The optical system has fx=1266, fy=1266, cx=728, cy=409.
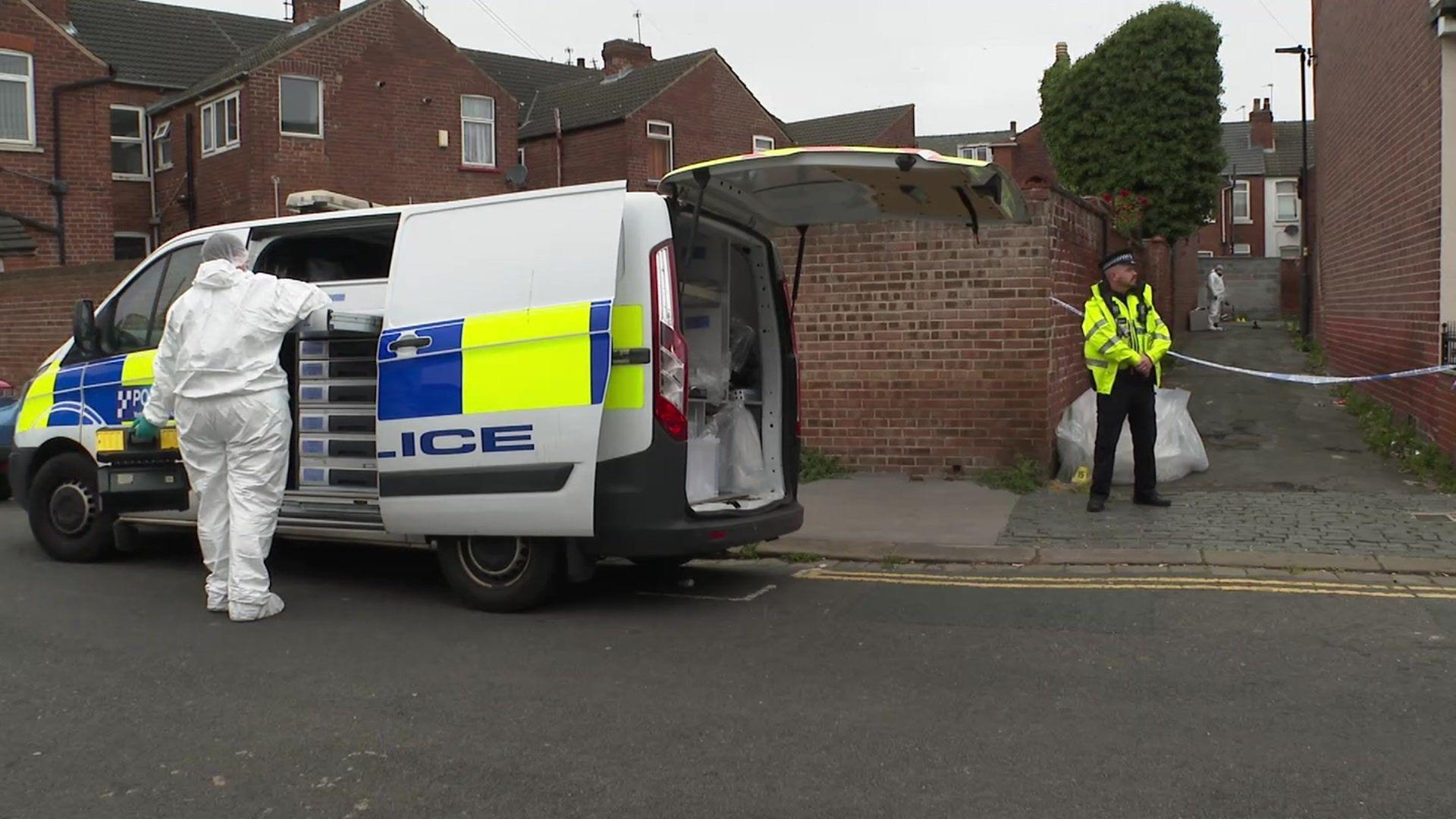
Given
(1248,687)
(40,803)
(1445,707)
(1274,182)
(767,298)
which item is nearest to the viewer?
(40,803)

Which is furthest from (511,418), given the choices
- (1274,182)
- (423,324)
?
(1274,182)

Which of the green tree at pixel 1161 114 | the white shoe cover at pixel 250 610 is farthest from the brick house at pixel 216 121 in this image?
the white shoe cover at pixel 250 610

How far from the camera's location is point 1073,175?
22.1m

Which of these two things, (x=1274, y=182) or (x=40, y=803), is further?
(x=1274, y=182)

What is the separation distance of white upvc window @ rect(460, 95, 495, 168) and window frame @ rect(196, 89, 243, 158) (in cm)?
513

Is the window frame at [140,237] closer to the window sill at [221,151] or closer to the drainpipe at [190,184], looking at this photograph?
the drainpipe at [190,184]

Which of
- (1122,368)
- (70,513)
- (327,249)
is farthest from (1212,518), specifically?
(70,513)

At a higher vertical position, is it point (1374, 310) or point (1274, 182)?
point (1274, 182)

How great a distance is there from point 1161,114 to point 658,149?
1442 centimetres

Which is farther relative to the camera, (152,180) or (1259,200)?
(1259,200)

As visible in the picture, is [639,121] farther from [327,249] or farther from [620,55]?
[327,249]

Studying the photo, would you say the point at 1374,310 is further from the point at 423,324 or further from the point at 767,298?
the point at 423,324

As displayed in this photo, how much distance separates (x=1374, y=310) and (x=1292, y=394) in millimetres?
1279

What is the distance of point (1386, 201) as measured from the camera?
39.3 feet
